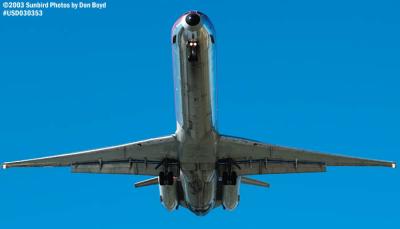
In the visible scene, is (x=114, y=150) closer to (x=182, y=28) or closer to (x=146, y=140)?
(x=146, y=140)

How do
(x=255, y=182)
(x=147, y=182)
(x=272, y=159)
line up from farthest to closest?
(x=255, y=182) < (x=147, y=182) < (x=272, y=159)

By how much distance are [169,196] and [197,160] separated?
4.90 metres

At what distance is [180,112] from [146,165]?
7.54 m

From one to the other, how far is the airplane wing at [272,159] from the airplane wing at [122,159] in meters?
3.26

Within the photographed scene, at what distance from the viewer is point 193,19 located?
105 ft

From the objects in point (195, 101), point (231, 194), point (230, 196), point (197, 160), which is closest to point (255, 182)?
point (230, 196)

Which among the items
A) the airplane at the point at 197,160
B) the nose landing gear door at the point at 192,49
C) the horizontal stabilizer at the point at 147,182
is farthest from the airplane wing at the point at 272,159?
the nose landing gear door at the point at 192,49

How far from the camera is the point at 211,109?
3594cm

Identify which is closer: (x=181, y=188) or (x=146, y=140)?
(x=146, y=140)

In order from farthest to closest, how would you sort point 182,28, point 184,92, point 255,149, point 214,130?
point 255,149 → point 214,130 → point 184,92 → point 182,28

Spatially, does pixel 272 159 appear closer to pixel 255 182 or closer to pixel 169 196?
pixel 255 182

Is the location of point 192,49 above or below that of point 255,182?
above

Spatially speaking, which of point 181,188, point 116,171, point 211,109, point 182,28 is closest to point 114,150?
point 116,171

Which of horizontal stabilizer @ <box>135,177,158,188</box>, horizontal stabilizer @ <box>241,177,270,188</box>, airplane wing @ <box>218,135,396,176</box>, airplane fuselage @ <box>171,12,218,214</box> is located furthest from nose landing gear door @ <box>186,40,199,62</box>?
horizontal stabilizer @ <box>241,177,270,188</box>
